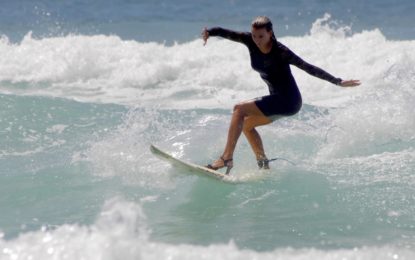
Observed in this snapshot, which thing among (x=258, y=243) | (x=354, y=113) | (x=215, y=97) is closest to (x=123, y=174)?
(x=258, y=243)

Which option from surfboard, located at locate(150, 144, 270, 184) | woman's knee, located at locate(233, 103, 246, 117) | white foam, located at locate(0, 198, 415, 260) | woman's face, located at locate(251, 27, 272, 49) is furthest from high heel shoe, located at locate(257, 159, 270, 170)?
white foam, located at locate(0, 198, 415, 260)

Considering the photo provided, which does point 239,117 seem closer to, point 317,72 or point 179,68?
point 317,72

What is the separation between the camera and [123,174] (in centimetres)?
790

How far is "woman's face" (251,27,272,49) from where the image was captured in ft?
22.2

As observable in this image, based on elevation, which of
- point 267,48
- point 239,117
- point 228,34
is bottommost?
point 239,117

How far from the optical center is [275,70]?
23.0 ft

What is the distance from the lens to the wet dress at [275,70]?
691 cm

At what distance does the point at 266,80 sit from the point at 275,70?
17cm

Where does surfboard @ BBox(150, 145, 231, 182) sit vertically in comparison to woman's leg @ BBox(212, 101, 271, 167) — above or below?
below

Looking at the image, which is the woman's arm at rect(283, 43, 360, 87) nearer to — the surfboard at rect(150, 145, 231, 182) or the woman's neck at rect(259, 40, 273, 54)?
the woman's neck at rect(259, 40, 273, 54)

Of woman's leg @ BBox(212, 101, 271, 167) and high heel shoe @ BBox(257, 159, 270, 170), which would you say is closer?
woman's leg @ BBox(212, 101, 271, 167)

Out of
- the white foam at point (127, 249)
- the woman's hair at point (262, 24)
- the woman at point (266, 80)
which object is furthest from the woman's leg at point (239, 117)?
the white foam at point (127, 249)

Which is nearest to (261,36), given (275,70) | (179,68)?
(275,70)

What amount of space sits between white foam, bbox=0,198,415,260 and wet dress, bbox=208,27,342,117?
1.71m
